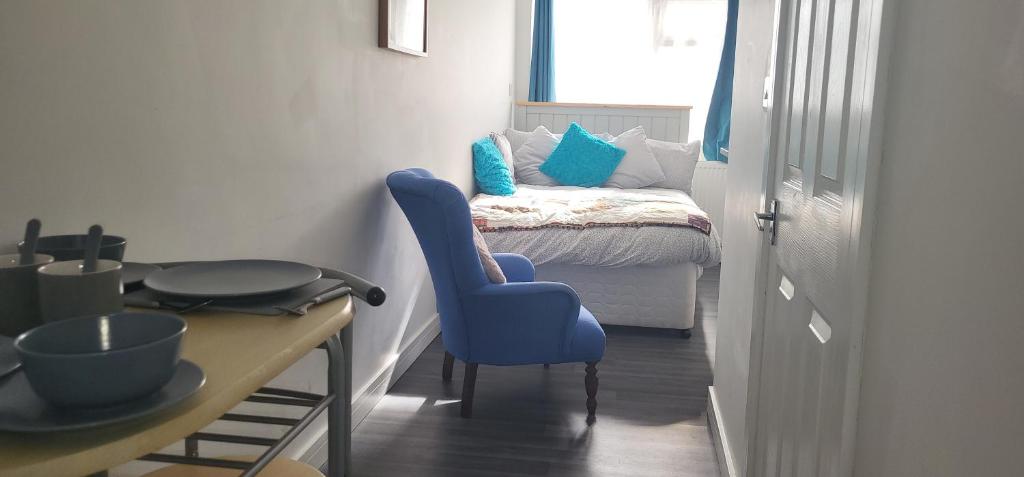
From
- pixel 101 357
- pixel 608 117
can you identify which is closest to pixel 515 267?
pixel 101 357

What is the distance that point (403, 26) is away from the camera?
3.19 meters

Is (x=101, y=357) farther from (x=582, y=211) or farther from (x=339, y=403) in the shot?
(x=582, y=211)

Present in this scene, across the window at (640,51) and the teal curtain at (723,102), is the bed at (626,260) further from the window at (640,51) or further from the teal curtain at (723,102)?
the window at (640,51)

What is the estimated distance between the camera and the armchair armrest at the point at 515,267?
3449 millimetres

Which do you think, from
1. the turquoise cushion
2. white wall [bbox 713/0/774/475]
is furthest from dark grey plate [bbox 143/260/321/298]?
the turquoise cushion

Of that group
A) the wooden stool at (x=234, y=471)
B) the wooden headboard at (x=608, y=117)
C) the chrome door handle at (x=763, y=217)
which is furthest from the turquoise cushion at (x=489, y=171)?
the wooden stool at (x=234, y=471)

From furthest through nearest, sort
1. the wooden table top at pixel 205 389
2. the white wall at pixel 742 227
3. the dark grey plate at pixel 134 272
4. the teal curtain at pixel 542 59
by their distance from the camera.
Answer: the teal curtain at pixel 542 59 → the white wall at pixel 742 227 → the dark grey plate at pixel 134 272 → the wooden table top at pixel 205 389

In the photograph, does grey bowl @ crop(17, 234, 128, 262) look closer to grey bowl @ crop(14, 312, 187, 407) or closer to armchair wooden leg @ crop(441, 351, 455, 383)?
grey bowl @ crop(14, 312, 187, 407)

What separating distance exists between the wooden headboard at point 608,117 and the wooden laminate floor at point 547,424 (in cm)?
297

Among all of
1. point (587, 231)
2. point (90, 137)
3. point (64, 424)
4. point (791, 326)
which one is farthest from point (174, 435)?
point (587, 231)

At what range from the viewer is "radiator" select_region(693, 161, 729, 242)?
636cm

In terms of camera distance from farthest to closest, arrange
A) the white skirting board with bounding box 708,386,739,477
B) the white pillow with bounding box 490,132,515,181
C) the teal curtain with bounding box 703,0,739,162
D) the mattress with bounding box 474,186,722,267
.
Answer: the teal curtain with bounding box 703,0,739,162, the white pillow with bounding box 490,132,515,181, the mattress with bounding box 474,186,722,267, the white skirting board with bounding box 708,386,739,477

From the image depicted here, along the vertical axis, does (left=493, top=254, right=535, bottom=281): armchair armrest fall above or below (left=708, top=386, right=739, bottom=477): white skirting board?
above

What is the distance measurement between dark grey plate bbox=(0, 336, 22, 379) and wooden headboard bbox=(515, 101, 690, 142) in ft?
19.0
